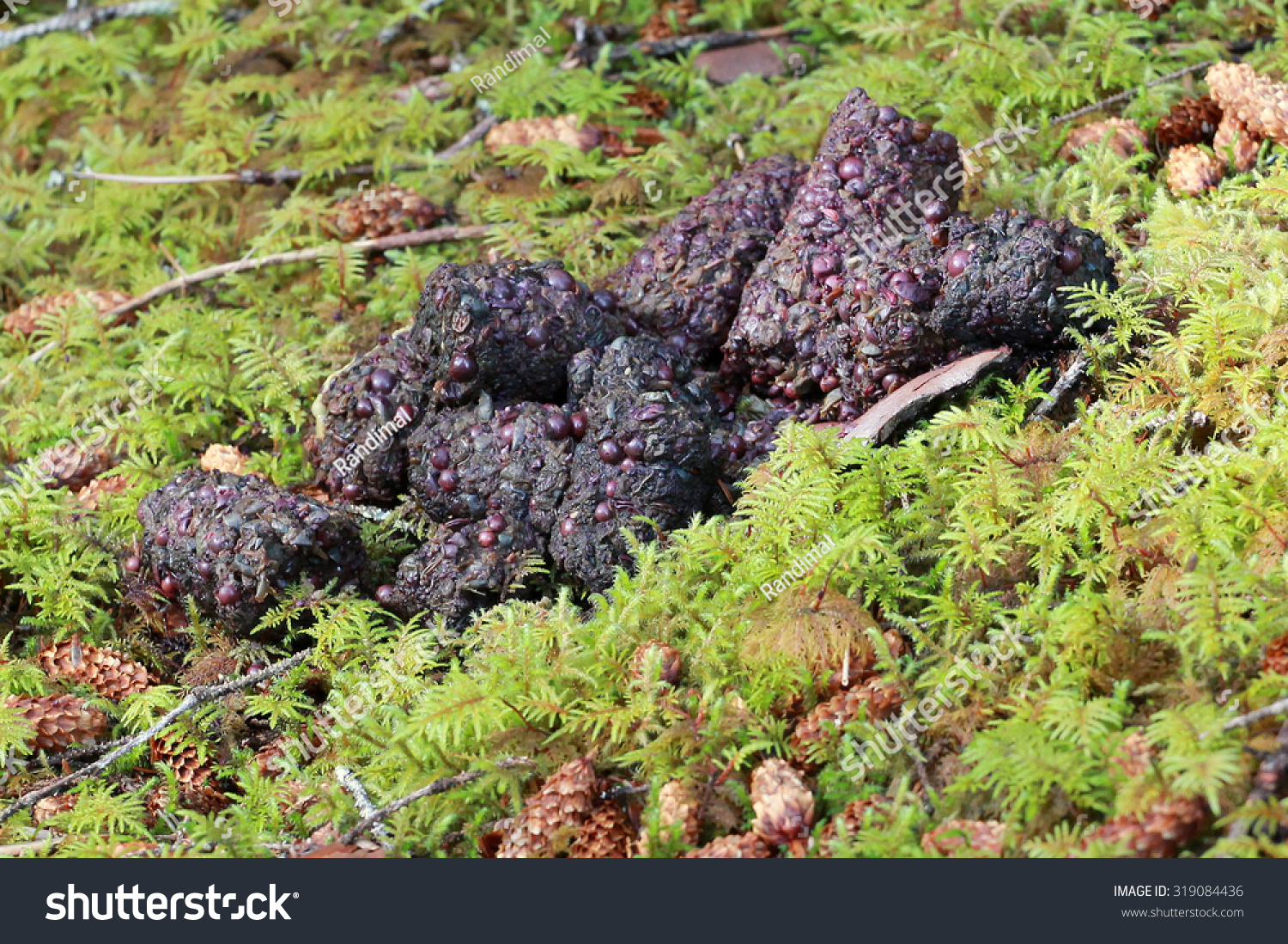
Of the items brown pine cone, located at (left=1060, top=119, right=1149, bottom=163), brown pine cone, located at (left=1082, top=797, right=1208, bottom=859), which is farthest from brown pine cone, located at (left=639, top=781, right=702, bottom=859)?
brown pine cone, located at (left=1060, top=119, right=1149, bottom=163)

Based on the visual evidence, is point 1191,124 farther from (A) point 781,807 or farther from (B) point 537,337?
(A) point 781,807

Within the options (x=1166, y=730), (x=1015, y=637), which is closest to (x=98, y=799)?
(x=1015, y=637)

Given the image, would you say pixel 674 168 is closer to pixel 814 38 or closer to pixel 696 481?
pixel 814 38

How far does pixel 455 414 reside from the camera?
11.5 feet

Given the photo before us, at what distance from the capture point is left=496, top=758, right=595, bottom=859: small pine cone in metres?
2.44

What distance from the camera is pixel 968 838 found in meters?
2.22

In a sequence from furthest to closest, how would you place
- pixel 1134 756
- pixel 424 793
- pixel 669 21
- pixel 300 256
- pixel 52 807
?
pixel 669 21 → pixel 300 256 → pixel 52 807 → pixel 424 793 → pixel 1134 756

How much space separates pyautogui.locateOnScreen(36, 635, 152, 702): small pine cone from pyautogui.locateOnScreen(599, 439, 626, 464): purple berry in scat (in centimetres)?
150

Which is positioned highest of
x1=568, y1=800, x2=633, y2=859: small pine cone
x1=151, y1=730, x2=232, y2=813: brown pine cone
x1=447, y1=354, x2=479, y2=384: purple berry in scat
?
x1=447, y1=354, x2=479, y2=384: purple berry in scat

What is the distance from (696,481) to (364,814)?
1.23 metres

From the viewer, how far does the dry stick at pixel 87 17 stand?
570 centimetres

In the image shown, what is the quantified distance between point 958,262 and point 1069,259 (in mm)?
290

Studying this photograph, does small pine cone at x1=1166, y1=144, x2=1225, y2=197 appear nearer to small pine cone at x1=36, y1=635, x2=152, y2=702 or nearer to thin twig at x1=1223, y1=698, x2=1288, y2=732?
thin twig at x1=1223, y1=698, x2=1288, y2=732

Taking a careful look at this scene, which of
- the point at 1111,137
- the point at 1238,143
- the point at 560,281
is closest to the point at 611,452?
the point at 560,281
